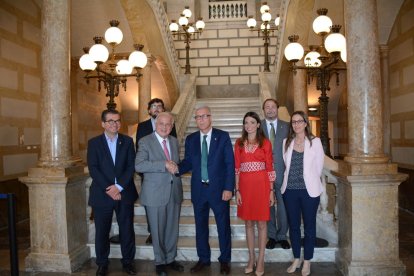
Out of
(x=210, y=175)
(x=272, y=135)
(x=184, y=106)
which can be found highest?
(x=184, y=106)

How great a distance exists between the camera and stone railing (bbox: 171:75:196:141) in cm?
919

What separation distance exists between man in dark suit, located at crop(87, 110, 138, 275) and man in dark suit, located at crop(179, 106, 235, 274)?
2.13 ft

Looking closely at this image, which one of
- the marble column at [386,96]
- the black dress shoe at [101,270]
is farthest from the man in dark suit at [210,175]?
the marble column at [386,96]

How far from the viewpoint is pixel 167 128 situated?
4.12 m

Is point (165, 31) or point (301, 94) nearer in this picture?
point (301, 94)

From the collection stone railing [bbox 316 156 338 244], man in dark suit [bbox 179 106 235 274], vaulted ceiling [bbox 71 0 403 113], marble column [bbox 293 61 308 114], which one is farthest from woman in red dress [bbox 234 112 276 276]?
vaulted ceiling [bbox 71 0 403 113]

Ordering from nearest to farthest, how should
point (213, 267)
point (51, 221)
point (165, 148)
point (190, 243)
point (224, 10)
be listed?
point (165, 148) → point (213, 267) → point (51, 221) → point (190, 243) → point (224, 10)

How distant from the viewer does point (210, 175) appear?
162 inches

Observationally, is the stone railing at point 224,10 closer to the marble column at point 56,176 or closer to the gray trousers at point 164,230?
the marble column at point 56,176

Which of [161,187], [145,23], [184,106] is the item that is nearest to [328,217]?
[161,187]

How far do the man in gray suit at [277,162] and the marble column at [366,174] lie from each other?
0.71 m

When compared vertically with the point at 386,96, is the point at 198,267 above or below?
below

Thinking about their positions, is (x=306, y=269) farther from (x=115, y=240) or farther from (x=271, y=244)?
(x=115, y=240)

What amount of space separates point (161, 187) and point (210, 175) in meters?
0.55
